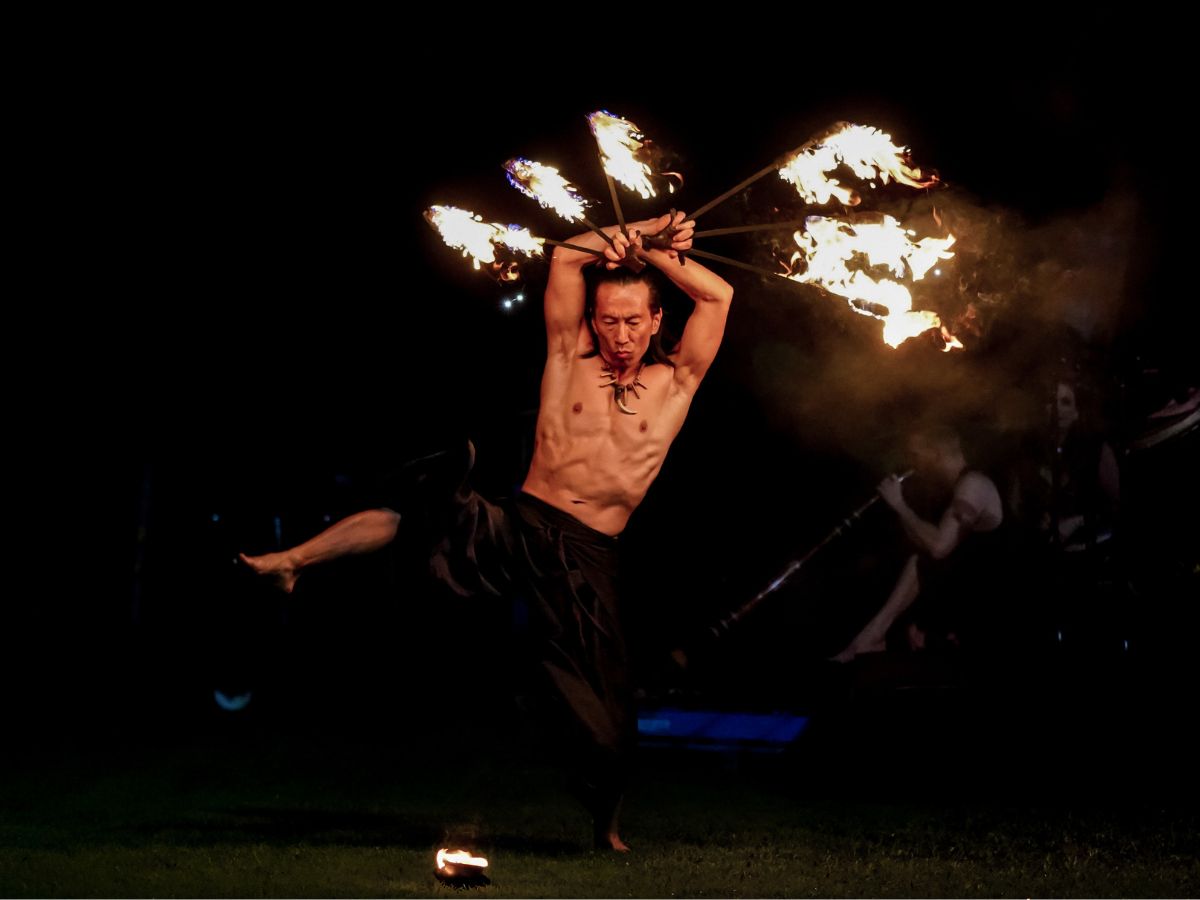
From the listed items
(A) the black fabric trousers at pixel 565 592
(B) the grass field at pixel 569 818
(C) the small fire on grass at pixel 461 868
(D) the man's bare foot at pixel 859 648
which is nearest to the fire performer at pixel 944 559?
(D) the man's bare foot at pixel 859 648

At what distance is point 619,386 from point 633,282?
395mm

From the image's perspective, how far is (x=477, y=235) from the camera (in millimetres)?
6035

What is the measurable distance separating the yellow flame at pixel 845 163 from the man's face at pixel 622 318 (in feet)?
2.41

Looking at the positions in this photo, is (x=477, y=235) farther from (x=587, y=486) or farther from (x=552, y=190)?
(x=587, y=486)

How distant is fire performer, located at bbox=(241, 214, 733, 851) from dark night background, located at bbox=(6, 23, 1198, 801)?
347 millimetres

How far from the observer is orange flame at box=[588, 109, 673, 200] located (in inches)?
228

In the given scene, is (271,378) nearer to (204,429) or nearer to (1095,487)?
(204,429)

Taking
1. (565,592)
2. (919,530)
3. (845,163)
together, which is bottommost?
(565,592)

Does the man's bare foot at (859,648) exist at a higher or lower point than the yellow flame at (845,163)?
lower

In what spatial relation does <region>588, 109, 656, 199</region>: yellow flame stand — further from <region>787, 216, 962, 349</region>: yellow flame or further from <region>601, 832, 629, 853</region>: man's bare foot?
<region>601, 832, 629, 853</region>: man's bare foot

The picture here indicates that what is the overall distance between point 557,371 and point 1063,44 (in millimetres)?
3950

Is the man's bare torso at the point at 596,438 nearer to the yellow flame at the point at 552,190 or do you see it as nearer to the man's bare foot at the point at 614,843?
the yellow flame at the point at 552,190

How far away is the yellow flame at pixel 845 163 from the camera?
5637 mm

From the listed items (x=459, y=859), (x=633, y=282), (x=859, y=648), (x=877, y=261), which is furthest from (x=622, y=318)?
(x=859, y=648)
